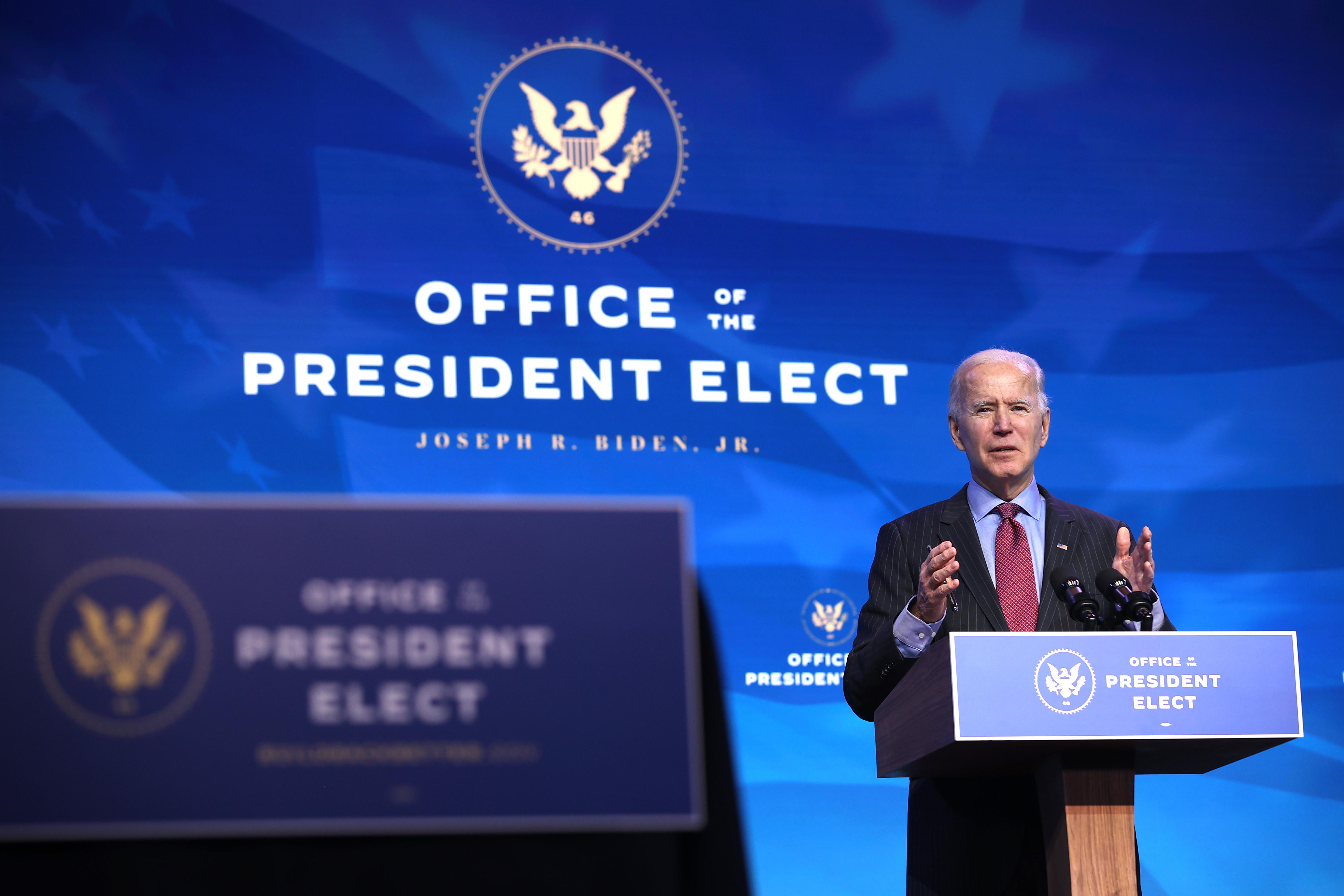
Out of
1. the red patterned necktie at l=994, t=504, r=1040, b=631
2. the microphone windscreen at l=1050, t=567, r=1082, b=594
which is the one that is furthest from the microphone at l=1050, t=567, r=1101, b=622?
the red patterned necktie at l=994, t=504, r=1040, b=631

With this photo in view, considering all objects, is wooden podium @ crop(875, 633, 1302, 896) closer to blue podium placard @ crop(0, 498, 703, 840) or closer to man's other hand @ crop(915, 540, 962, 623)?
man's other hand @ crop(915, 540, 962, 623)

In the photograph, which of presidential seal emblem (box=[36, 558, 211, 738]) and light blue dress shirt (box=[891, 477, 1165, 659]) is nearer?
presidential seal emblem (box=[36, 558, 211, 738])

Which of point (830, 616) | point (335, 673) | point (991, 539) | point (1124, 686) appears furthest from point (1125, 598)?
point (830, 616)

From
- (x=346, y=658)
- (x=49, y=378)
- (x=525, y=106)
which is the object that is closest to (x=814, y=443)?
(x=525, y=106)

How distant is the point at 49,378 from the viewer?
3.64 meters

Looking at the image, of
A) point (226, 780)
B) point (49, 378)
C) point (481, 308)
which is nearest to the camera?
point (226, 780)

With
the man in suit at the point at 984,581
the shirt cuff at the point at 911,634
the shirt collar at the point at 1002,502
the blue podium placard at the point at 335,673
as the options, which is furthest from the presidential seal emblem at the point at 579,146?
the blue podium placard at the point at 335,673

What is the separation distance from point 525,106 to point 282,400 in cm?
119

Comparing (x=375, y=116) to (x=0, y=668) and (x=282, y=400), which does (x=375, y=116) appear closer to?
(x=282, y=400)

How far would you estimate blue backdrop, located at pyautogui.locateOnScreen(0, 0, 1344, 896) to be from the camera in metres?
3.75

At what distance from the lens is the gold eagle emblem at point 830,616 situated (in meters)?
3.92

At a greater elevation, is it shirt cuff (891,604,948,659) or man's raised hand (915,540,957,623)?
man's raised hand (915,540,957,623)

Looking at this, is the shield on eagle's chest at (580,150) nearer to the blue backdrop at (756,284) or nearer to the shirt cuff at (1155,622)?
the blue backdrop at (756,284)

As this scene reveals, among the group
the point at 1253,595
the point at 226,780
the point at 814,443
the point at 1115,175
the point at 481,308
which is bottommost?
the point at 226,780
